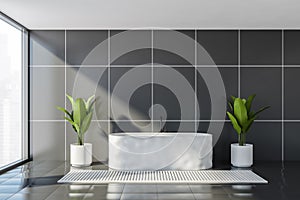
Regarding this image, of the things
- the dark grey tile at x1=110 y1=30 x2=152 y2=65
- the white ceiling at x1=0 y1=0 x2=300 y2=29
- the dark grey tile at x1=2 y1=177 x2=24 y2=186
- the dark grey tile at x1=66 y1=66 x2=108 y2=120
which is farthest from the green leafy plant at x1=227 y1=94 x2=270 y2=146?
the dark grey tile at x1=2 y1=177 x2=24 y2=186

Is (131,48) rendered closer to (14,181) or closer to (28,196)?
(14,181)

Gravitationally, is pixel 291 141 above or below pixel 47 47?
below

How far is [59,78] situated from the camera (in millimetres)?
5801

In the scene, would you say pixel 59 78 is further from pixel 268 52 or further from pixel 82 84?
pixel 268 52

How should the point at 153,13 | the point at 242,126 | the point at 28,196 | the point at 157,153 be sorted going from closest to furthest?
the point at 28,196
the point at 153,13
the point at 157,153
the point at 242,126

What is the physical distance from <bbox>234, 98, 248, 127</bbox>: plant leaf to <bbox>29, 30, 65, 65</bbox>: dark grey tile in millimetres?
2410

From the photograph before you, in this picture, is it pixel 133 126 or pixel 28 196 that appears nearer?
pixel 28 196

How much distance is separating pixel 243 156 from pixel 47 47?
301 centimetres

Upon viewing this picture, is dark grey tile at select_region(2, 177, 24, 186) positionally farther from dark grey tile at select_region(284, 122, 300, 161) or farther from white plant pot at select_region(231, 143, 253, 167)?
dark grey tile at select_region(284, 122, 300, 161)

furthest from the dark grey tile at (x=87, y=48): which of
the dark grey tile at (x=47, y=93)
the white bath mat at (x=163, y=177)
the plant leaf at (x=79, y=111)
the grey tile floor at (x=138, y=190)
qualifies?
the grey tile floor at (x=138, y=190)

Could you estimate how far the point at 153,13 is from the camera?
4.82m

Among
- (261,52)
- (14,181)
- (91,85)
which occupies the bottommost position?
(14,181)

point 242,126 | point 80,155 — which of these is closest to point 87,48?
point 80,155

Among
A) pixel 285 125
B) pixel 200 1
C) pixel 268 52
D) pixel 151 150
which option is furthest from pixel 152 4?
pixel 285 125
